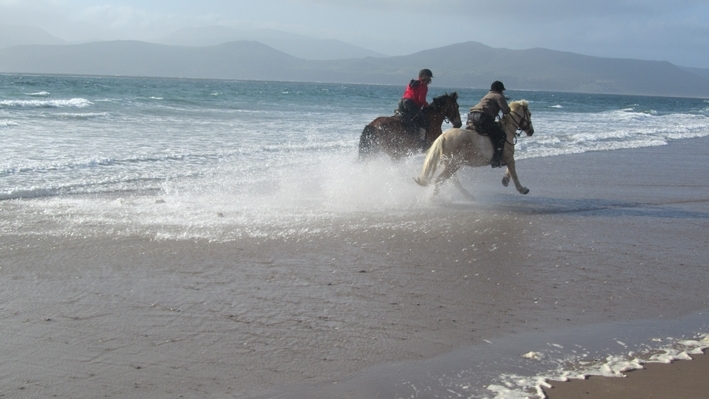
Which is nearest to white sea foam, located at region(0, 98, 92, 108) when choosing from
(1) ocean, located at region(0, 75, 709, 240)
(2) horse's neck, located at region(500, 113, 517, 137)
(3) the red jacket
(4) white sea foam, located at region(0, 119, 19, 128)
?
(4) white sea foam, located at region(0, 119, 19, 128)

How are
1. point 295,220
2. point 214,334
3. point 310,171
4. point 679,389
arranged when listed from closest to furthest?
1. point 679,389
2. point 214,334
3. point 295,220
4. point 310,171

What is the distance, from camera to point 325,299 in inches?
191

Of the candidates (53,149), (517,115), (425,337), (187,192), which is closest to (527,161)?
(517,115)

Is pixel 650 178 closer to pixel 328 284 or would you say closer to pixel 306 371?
pixel 328 284

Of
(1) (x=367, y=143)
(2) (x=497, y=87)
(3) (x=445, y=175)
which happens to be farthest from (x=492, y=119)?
(1) (x=367, y=143)

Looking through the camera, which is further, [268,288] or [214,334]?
[268,288]

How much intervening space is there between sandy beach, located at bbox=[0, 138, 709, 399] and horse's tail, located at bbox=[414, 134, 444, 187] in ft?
2.75

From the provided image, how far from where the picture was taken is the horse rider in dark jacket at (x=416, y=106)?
10141 mm

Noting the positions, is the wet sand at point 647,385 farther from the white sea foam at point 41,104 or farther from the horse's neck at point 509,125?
the white sea foam at point 41,104

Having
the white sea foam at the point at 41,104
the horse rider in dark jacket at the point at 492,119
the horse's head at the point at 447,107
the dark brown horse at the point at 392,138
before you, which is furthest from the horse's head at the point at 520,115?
the white sea foam at the point at 41,104

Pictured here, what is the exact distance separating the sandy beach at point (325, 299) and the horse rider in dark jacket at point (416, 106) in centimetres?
233

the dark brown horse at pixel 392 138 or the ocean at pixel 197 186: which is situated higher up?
the dark brown horse at pixel 392 138

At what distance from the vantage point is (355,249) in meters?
6.34

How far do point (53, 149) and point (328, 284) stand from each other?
9.29 m
